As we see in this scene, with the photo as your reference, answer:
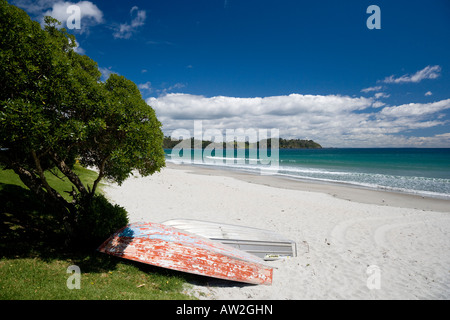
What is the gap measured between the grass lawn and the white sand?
1.34m

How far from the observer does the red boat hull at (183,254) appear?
6.46 metres

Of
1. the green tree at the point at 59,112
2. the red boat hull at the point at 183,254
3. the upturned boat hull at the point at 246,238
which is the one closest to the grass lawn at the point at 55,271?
the red boat hull at the point at 183,254

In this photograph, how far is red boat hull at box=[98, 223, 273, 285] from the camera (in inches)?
255

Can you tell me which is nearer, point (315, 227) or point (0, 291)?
point (0, 291)

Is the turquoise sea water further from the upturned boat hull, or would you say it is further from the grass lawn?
the grass lawn

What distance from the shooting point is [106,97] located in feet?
20.2

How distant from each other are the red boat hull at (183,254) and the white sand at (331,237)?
1.33 feet

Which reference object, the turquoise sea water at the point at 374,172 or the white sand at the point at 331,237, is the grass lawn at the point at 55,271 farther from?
the turquoise sea water at the point at 374,172

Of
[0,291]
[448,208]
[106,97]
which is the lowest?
[448,208]

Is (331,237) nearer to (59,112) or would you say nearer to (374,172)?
(59,112)

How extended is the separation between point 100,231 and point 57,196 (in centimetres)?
190
